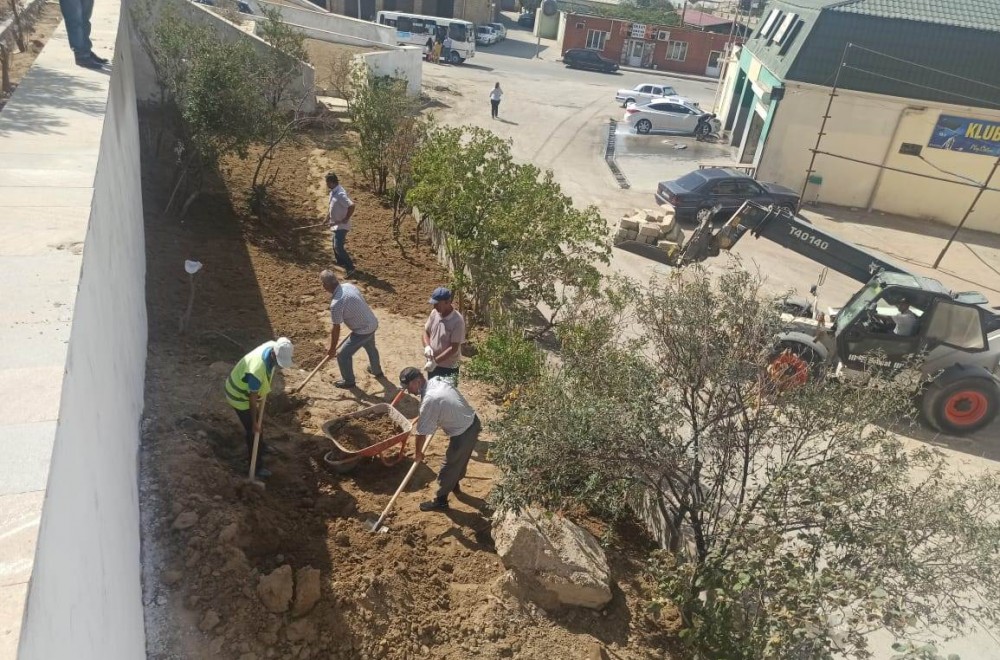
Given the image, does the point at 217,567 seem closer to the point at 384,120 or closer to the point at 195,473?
the point at 195,473

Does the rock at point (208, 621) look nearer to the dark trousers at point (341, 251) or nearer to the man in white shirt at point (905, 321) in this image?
the dark trousers at point (341, 251)

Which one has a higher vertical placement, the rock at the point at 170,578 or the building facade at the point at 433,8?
the building facade at the point at 433,8

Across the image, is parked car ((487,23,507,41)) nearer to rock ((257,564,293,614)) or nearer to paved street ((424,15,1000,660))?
paved street ((424,15,1000,660))

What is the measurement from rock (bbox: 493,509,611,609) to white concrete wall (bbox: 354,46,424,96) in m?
19.4

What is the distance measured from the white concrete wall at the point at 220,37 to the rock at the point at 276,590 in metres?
14.1

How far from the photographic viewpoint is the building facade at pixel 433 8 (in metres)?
41.5

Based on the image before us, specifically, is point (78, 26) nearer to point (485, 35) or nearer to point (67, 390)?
point (67, 390)

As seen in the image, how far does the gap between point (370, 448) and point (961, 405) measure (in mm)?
8692

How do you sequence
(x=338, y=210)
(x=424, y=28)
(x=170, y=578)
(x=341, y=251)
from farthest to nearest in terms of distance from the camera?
(x=424, y=28) → (x=341, y=251) → (x=338, y=210) → (x=170, y=578)

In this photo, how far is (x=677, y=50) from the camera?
42.7m

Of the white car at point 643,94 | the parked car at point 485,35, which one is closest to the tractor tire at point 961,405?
the white car at point 643,94

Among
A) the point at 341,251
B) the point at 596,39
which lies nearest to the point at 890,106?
the point at 341,251

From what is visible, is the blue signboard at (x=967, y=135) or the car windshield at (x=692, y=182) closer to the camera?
the car windshield at (x=692, y=182)

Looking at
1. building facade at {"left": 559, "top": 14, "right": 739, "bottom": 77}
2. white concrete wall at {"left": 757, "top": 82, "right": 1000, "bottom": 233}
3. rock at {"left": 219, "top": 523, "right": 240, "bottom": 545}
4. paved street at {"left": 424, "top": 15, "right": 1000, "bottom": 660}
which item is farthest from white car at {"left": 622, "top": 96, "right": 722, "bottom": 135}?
rock at {"left": 219, "top": 523, "right": 240, "bottom": 545}
